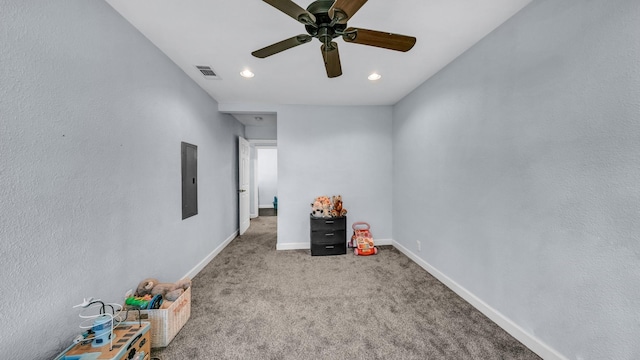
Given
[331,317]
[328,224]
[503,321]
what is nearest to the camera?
[503,321]

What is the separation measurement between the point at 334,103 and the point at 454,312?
3.25 m

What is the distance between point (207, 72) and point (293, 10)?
6.28 feet

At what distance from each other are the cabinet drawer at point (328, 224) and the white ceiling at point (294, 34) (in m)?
1.96

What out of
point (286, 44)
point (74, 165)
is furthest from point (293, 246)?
point (286, 44)

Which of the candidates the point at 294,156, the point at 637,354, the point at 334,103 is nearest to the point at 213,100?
the point at 294,156

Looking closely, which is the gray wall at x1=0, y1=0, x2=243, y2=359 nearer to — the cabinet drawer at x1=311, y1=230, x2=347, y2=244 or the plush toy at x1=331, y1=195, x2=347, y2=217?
the cabinet drawer at x1=311, y1=230, x2=347, y2=244

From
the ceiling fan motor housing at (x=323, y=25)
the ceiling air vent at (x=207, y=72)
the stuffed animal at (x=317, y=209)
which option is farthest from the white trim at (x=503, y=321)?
the ceiling air vent at (x=207, y=72)

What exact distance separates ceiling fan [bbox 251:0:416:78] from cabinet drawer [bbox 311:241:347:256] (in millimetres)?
2714

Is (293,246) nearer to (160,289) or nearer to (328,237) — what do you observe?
(328,237)

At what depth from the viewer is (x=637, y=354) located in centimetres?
120

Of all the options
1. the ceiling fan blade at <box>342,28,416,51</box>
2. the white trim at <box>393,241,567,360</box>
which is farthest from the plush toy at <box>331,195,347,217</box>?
the ceiling fan blade at <box>342,28,416,51</box>

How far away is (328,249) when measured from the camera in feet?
12.3

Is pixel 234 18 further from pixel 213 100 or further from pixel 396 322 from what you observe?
pixel 396 322

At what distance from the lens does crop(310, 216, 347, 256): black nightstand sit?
374 centimetres
